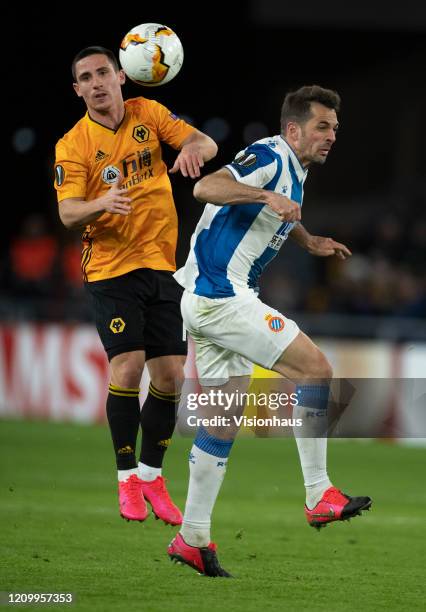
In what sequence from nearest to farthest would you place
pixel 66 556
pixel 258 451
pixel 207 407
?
pixel 207 407, pixel 66 556, pixel 258 451

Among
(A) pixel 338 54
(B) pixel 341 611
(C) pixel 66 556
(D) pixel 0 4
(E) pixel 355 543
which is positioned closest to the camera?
(B) pixel 341 611

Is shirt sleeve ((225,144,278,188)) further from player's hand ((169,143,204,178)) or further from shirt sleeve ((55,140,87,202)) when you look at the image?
shirt sleeve ((55,140,87,202))

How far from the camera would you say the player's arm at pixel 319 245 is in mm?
7012

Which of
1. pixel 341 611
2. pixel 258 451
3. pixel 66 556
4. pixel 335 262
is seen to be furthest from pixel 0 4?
pixel 341 611

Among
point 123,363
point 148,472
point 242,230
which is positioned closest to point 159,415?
point 148,472

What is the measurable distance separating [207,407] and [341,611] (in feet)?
4.51

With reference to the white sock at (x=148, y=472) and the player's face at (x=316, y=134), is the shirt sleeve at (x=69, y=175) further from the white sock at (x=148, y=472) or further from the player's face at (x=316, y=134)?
the white sock at (x=148, y=472)

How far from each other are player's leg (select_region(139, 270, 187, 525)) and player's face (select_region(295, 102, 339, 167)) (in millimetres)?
1338

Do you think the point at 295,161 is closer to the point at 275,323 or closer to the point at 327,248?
the point at 327,248

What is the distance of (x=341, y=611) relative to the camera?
19.0 feet

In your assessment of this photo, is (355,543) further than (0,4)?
No

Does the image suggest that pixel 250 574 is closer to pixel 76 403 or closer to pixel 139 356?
pixel 139 356

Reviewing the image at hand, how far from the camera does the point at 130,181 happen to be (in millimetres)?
7453

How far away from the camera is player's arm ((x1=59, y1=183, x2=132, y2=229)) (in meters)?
6.74
